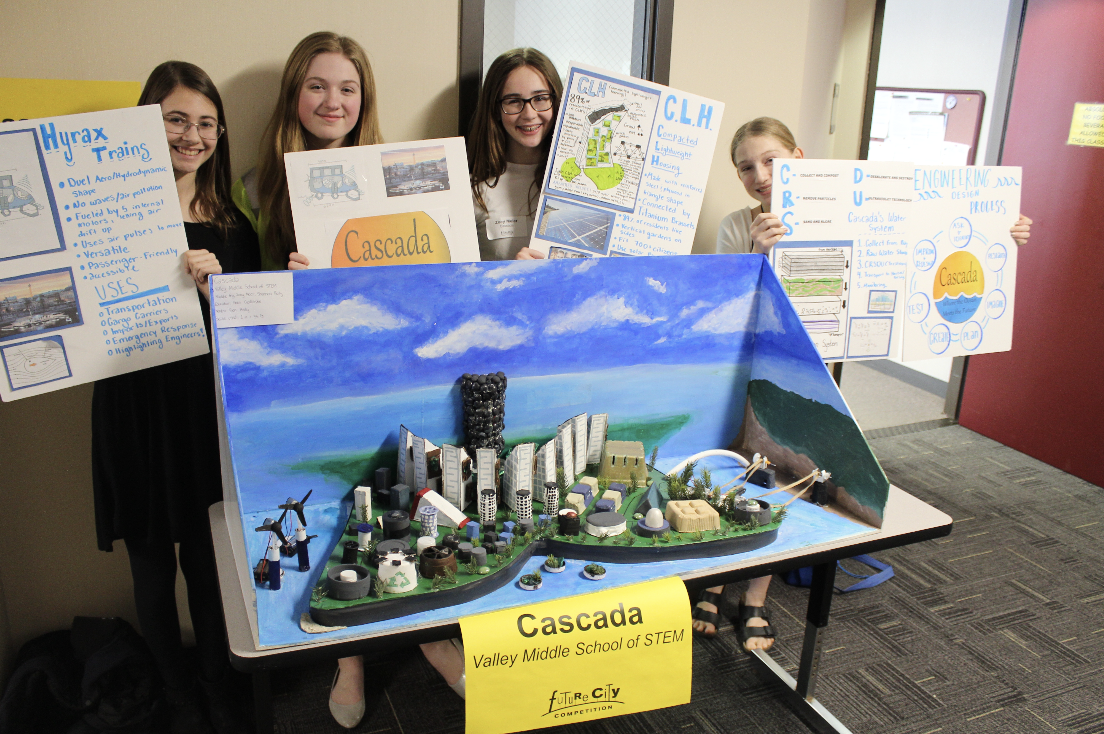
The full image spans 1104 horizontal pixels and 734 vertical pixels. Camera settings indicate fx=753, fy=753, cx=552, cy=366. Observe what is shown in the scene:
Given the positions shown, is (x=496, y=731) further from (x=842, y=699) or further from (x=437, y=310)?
(x=842, y=699)

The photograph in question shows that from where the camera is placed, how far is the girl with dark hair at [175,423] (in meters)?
1.63

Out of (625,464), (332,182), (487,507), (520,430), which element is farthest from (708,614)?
(332,182)

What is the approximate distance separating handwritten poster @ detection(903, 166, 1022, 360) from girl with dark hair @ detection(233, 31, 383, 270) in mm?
1505

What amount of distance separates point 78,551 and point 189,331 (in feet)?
3.34

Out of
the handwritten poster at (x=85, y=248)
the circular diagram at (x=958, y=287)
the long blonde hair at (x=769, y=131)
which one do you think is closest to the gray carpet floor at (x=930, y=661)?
the circular diagram at (x=958, y=287)

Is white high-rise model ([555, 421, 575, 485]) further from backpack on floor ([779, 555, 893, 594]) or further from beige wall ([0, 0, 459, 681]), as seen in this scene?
backpack on floor ([779, 555, 893, 594])

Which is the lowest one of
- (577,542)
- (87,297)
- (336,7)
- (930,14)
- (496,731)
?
(496,731)

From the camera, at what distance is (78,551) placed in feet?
7.00

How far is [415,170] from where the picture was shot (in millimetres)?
1668

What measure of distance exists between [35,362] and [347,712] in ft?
3.60

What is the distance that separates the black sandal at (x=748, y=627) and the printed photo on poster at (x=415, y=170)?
4.97 feet

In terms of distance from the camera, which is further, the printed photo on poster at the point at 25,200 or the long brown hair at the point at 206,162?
the long brown hair at the point at 206,162

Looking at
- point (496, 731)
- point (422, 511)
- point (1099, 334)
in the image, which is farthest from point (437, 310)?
point (1099, 334)

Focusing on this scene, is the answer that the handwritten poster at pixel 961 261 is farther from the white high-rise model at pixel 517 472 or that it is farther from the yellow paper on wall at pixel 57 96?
the yellow paper on wall at pixel 57 96
